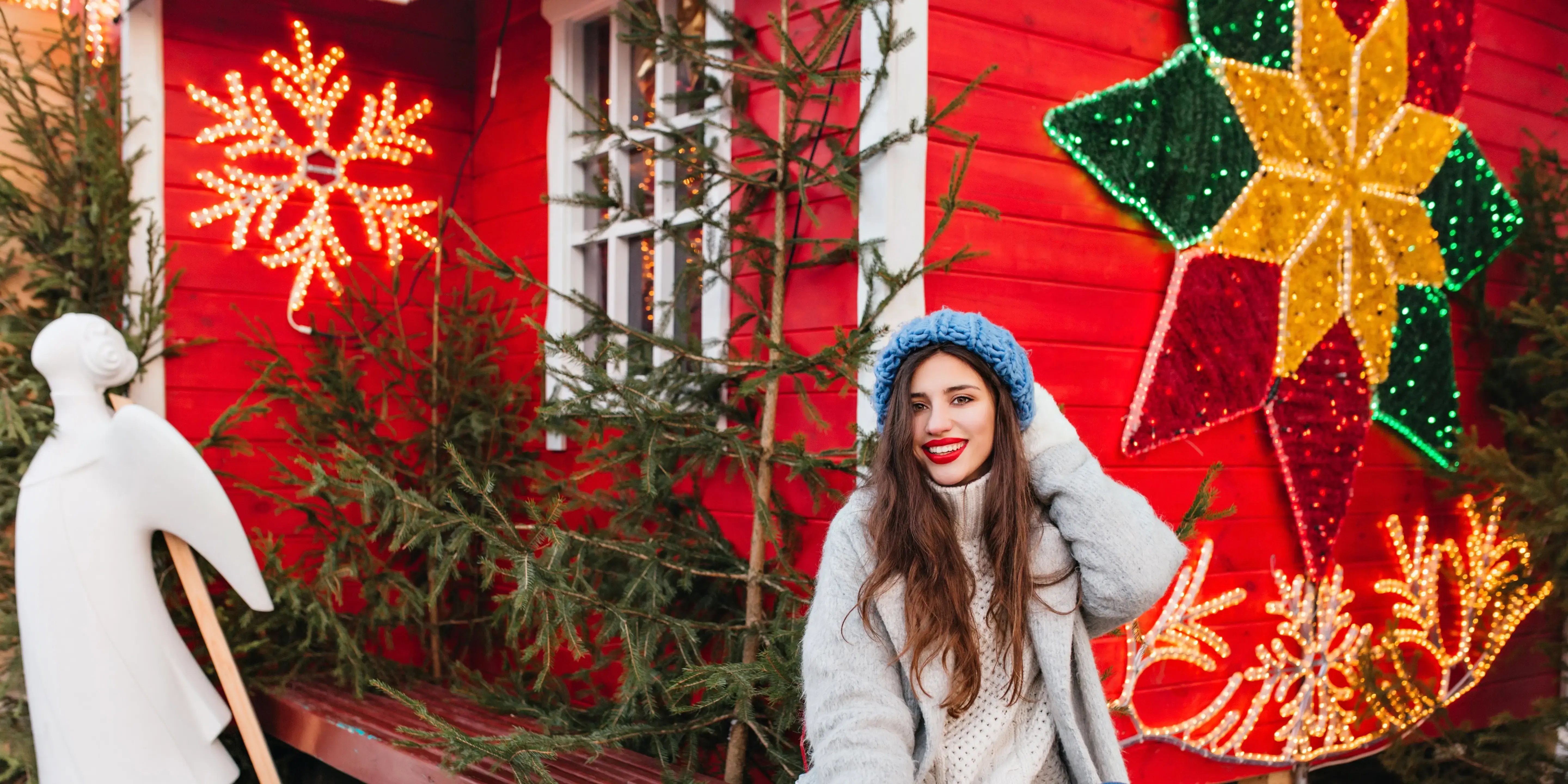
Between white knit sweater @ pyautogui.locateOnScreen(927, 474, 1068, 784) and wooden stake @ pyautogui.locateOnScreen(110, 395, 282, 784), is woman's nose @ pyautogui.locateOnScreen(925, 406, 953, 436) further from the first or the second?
wooden stake @ pyautogui.locateOnScreen(110, 395, 282, 784)

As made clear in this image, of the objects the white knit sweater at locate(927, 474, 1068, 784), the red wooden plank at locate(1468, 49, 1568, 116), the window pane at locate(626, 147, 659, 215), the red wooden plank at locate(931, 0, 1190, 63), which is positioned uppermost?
the red wooden plank at locate(1468, 49, 1568, 116)

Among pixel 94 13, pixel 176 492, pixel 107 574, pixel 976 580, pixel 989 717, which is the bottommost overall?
pixel 107 574

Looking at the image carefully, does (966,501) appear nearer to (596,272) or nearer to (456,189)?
(596,272)

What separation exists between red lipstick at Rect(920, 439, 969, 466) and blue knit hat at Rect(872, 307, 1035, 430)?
12cm

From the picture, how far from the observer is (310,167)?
4969 mm

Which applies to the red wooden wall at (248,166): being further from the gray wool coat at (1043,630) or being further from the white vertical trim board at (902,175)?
the gray wool coat at (1043,630)

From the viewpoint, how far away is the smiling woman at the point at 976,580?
208cm

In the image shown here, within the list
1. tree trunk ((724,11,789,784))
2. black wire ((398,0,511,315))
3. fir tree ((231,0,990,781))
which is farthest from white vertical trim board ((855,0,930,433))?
black wire ((398,0,511,315))

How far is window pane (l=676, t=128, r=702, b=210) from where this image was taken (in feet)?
11.6

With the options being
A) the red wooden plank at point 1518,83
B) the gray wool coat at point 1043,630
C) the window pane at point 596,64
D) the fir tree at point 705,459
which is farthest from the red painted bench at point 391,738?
the red wooden plank at point 1518,83

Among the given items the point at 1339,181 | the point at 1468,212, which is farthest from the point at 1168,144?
the point at 1468,212

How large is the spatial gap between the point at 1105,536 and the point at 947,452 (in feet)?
1.00

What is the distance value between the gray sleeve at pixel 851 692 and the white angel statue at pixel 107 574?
2.65 m

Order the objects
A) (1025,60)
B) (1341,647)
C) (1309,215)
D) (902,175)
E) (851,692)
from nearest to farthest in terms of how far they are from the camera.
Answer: (851,692) → (902,175) → (1025,60) → (1309,215) → (1341,647)
